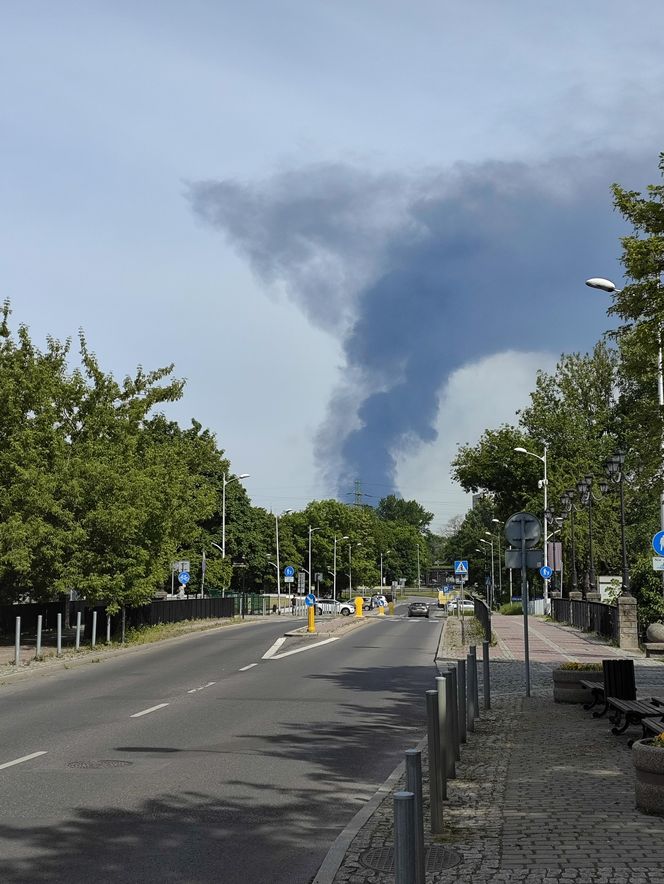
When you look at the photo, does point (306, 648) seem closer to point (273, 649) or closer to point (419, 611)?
point (273, 649)

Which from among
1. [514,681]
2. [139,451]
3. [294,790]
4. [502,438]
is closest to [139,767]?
[294,790]

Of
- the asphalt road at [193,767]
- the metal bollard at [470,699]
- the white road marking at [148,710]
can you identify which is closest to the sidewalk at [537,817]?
the metal bollard at [470,699]

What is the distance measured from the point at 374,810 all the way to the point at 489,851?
1743mm

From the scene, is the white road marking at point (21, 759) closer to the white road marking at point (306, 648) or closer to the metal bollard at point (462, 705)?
the metal bollard at point (462, 705)

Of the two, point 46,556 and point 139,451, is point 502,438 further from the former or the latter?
point 46,556

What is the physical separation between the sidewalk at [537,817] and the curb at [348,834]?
0.16 feet

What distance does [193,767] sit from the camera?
1051cm

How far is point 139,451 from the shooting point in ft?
120

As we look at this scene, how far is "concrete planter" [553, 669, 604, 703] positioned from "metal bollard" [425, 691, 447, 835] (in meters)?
7.98

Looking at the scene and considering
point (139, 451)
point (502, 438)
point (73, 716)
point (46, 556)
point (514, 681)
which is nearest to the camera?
point (73, 716)

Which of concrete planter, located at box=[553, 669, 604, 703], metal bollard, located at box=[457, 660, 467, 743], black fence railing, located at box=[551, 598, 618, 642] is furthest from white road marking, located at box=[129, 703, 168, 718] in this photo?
black fence railing, located at box=[551, 598, 618, 642]

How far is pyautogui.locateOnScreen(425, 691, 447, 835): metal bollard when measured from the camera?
7.34 meters

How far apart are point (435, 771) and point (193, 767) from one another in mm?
3889

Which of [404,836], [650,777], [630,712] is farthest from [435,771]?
[630,712]
